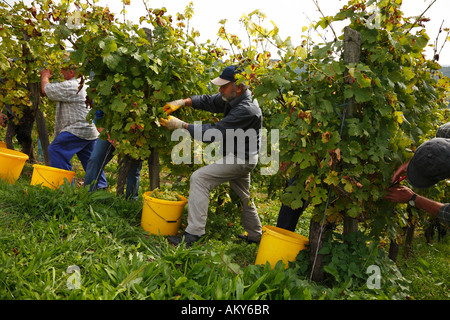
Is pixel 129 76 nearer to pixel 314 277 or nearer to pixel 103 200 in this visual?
pixel 103 200

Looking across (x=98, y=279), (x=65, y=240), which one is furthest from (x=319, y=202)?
(x=65, y=240)

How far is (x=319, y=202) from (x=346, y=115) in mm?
672

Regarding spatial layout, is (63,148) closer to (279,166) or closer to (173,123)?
(173,123)

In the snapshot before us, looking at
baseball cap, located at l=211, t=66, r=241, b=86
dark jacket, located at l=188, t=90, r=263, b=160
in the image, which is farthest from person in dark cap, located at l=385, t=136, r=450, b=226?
baseball cap, located at l=211, t=66, r=241, b=86

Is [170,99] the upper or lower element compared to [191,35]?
lower

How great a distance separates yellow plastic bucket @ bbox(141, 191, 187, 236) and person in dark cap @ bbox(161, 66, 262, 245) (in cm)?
14

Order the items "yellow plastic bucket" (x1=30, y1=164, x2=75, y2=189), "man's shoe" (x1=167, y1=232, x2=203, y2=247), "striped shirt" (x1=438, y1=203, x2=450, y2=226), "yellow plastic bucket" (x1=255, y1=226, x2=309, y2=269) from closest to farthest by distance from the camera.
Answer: "striped shirt" (x1=438, y1=203, x2=450, y2=226) → "yellow plastic bucket" (x1=255, y1=226, x2=309, y2=269) → "man's shoe" (x1=167, y1=232, x2=203, y2=247) → "yellow plastic bucket" (x1=30, y1=164, x2=75, y2=189)

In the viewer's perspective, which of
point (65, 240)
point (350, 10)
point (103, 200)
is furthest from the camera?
point (103, 200)

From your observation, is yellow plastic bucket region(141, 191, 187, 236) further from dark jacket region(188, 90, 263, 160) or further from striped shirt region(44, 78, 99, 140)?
striped shirt region(44, 78, 99, 140)

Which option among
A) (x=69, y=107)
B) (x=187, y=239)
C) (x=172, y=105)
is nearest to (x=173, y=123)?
(x=172, y=105)

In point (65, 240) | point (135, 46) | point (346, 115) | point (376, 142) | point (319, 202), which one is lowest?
point (65, 240)

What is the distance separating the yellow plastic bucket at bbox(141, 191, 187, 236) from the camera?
3.32 metres

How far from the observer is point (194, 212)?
3.25 metres

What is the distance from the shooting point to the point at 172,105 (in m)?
3.53
